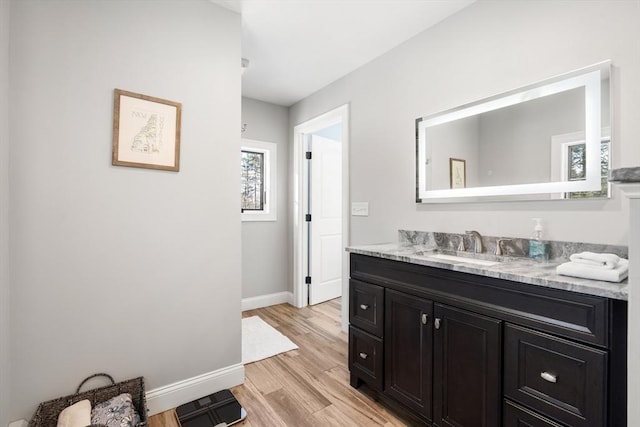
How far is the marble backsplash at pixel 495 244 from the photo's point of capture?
1.46 metres

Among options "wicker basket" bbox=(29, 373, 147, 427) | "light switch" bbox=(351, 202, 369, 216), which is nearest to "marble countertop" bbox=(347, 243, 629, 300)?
"light switch" bbox=(351, 202, 369, 216)

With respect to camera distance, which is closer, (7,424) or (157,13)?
(7,424)

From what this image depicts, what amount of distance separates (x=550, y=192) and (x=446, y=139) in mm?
737

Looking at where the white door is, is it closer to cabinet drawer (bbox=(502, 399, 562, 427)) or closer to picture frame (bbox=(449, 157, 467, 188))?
picture frame (bbox=(449, 157, 467, 188))

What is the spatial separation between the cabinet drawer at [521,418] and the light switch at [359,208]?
5.65ft

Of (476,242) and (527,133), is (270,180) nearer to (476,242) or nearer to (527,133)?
(476,242)

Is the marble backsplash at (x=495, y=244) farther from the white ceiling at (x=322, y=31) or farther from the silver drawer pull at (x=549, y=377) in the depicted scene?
the white ceiling at (x=322, y=31)

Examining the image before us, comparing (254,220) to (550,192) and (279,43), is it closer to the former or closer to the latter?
(279,43)

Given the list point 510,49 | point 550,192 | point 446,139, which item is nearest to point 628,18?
point 510,49

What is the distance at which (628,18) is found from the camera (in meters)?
1.37

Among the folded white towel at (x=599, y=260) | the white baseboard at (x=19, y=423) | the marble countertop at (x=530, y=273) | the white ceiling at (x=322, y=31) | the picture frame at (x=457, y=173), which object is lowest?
the white baseboard at (x=19, y=423)

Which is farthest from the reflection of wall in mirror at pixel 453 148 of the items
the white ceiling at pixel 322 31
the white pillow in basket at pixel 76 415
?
the white pillow in basket at pixel 76 415

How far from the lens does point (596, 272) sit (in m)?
1.13

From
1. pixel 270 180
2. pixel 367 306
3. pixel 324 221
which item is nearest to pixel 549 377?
pixel 367 306
